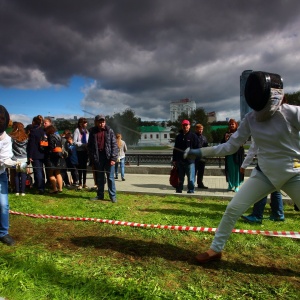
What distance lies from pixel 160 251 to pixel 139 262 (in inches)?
17.8

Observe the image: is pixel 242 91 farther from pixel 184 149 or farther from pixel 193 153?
pixel 193 153

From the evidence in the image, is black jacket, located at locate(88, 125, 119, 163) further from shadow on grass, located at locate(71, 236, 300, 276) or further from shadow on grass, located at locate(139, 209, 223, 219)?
shadow on grass, located at locate(71, 236, 300, 276)

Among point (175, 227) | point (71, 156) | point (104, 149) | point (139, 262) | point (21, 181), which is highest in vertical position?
point (104, 149)

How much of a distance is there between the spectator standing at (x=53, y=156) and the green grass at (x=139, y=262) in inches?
94.7

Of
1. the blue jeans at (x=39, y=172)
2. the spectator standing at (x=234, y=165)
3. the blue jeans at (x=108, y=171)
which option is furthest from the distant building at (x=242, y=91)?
the blue jeans at (x=39, y=172)

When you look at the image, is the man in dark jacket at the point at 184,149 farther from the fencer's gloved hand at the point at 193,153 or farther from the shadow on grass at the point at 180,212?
the fencer's gloved hand at the point at 193,153

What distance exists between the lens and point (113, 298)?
274 cm

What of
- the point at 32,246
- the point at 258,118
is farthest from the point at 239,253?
the point at 32,246

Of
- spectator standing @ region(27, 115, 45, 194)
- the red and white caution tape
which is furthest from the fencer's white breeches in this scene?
spectator standing @ region(27, 115, 45, 194)

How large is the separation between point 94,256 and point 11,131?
16.9ft

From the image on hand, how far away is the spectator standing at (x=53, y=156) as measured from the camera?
7.86 meters

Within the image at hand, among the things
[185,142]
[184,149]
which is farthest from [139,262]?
[185,142]

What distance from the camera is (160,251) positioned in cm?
396

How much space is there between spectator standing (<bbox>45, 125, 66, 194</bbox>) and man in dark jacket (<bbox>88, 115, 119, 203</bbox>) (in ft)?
3.98
